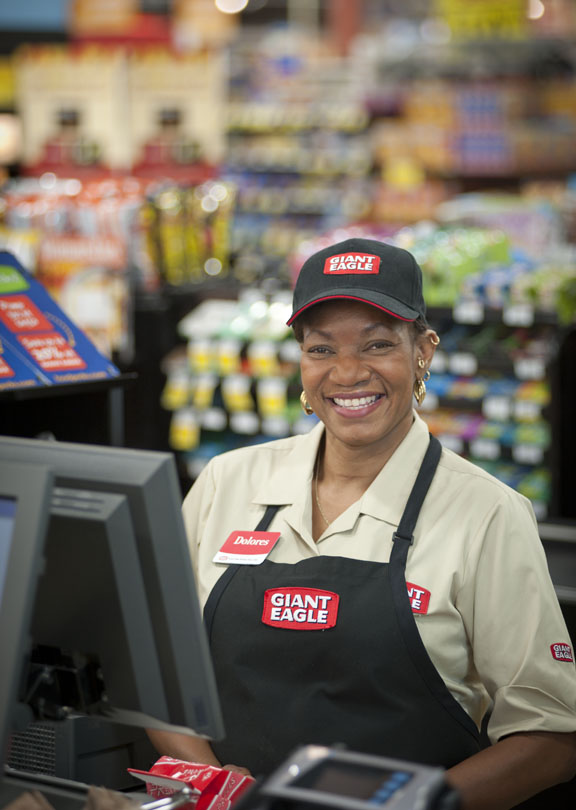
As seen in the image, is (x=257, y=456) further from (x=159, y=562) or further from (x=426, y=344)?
(x=159, y=562)

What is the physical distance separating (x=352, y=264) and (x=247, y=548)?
0.57 meters

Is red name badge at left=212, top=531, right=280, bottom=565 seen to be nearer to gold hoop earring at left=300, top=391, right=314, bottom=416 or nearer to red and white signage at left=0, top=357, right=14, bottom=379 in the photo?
gold hoop earring at left=300, top=391, right=314, bottom=416

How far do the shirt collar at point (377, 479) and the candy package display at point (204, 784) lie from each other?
1.91ft

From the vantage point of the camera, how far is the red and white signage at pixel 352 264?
6.53 feet

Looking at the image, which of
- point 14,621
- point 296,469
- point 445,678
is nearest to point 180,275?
point 296,469

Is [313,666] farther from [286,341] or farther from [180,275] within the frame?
[180,275]

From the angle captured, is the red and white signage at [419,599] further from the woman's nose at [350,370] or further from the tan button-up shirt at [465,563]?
the woman's nose at [350,370]

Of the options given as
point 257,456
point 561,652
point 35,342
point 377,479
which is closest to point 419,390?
point 377,479

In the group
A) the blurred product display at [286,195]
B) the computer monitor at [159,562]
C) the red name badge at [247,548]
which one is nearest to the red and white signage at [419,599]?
the red name badge at [247,548]

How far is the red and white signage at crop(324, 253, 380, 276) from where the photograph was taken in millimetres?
1991

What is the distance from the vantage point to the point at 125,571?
137 cm

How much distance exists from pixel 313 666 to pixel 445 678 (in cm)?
23

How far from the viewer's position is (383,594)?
1859mm

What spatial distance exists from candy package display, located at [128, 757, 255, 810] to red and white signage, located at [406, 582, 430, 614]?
0.43m
